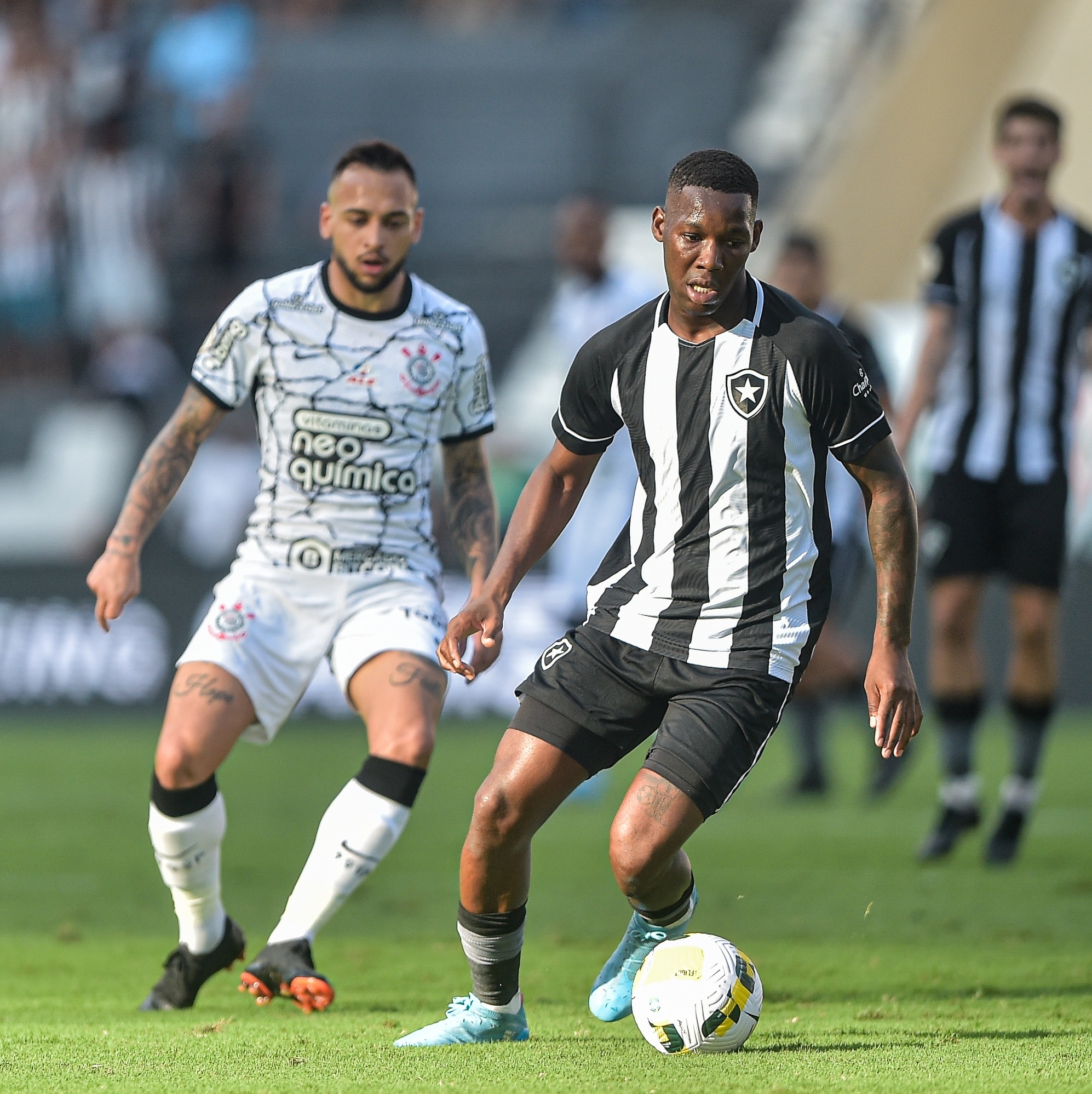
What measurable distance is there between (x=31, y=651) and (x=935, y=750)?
6257 millimetres

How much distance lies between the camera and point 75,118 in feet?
59.1

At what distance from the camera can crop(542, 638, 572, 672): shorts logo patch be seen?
182 inches

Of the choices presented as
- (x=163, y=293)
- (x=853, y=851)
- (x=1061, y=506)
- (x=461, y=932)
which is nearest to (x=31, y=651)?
(x=163, y=293)

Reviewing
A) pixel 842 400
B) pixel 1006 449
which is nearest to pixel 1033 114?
pixel 1006 449

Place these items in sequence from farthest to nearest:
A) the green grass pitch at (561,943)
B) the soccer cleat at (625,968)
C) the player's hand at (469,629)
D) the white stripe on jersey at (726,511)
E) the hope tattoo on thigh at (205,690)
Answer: the hope tattoo on thigh at (205,690) → the soccer cleat at (625,968) → the player's hand at (469,629) → the white stripe on jersey at (726,511) → the green grass pitch at (561,943)

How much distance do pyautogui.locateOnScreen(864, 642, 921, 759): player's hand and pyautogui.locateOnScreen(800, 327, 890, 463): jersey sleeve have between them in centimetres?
52

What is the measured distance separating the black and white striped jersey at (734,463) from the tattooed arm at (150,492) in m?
1.47

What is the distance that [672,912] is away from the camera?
15.9 feet

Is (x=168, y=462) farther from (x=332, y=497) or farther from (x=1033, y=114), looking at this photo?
(x=1033, y=114)

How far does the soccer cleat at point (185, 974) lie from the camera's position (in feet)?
17.1

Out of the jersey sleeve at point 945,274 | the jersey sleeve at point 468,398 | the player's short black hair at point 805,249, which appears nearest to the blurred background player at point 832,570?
the player's short black hair at point 805,249

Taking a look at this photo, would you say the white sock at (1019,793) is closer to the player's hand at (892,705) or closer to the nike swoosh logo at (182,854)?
the player's hand at (892,705)

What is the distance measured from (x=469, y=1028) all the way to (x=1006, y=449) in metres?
4.16

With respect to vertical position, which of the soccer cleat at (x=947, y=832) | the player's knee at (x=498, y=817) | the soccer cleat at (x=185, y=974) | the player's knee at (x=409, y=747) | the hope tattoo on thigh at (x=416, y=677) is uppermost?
the hope tattoo on thigh at (x=416, y=677)
